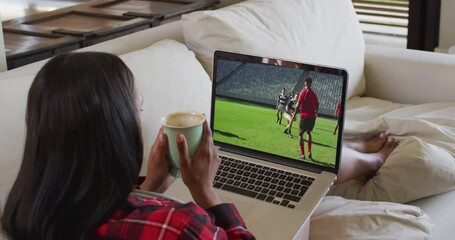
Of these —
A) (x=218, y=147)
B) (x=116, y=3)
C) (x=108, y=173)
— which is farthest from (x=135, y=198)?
(x=116, y=3)

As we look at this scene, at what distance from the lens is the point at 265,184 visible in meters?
1.47

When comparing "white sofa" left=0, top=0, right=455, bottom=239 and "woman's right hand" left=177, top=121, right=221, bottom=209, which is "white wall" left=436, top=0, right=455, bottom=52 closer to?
"white sofa" left=0, top=0, right=455, bottom=239

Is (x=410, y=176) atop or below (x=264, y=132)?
below

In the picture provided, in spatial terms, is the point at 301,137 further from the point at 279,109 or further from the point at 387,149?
the point at 387,149

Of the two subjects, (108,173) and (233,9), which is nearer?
(108,173)

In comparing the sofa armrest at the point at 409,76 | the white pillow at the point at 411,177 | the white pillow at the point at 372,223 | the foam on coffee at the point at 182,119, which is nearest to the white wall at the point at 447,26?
the sofa armrest at the point at 409,76

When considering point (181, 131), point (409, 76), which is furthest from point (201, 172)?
point (409, 76)

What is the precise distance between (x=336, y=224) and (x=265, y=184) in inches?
8.2

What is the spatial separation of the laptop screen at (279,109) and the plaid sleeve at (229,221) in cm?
41

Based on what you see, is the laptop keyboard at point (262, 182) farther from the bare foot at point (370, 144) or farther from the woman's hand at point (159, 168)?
the bare foot at point (370, 144)

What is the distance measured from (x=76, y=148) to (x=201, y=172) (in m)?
0.32

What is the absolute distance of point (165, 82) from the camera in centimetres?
175

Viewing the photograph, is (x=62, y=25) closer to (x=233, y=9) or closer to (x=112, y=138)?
(x=233, y=9)

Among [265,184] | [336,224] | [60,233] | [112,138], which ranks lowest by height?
[336,224]
